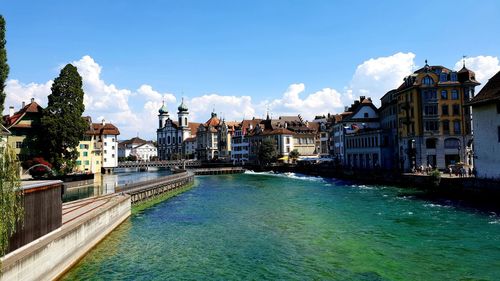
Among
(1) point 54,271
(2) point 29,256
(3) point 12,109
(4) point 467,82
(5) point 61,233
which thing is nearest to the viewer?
(2) point 29,256

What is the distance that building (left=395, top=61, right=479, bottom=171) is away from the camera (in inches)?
2453

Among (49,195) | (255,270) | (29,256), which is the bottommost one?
(255,270)

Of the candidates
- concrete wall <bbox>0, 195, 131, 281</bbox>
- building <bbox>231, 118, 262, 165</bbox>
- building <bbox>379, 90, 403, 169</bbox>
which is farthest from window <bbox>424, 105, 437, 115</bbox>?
building <bbox>231, 118, 262, 165</bbox>

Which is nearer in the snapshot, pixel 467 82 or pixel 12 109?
pixel 467 82

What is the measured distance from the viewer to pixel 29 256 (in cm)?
1611

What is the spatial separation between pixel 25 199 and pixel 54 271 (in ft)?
12.4

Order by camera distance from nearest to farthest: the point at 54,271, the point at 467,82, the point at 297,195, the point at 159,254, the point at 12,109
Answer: the point at 54,271, the point at 159,254, the point at 297,195, the point at 467,82, the point at 12,109

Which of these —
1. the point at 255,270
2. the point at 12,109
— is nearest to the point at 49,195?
the point at 255,270

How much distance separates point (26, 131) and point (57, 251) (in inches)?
2422

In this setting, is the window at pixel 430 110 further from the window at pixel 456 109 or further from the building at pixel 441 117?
the window at pixel 456 109

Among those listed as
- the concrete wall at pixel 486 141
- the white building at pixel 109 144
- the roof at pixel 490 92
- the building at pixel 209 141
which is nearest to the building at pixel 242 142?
Result: the building at pixel 209 141

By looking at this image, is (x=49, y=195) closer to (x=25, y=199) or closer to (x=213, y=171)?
(x=25, y=199)

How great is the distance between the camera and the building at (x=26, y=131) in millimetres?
69312

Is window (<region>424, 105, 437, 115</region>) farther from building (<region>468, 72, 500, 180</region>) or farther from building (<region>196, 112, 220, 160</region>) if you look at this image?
building (<region>196, 112, 220, 160</region>)
